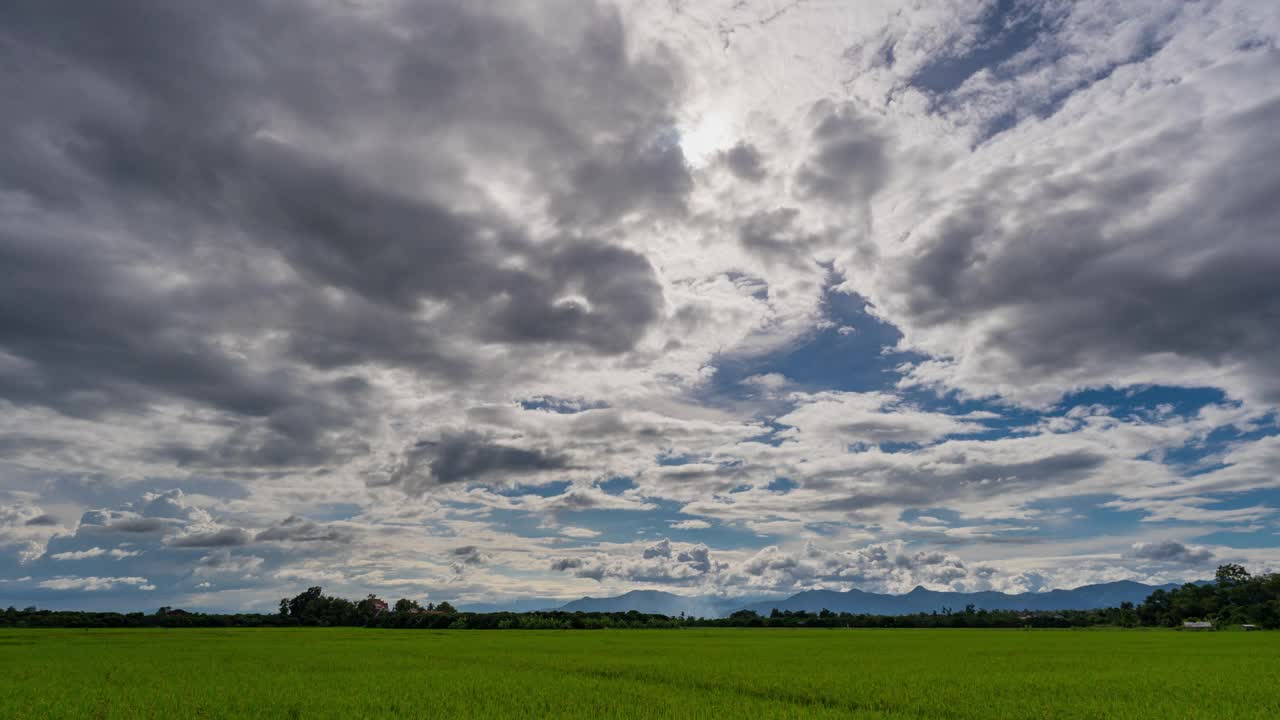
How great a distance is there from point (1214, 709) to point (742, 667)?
71.3 ft

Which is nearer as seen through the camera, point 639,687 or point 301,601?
point 639,687

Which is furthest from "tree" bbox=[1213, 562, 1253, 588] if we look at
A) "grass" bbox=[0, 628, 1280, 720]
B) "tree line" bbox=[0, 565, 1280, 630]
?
"grass" bbox=[0, 628, 1280, 720]

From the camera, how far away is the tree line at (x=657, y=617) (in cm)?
13225

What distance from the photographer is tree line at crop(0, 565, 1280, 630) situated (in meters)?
132

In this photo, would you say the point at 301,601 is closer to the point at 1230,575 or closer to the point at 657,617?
the point at 657,617

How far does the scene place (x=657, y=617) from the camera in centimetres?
16188

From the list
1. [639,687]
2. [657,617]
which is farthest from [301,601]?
[639,687]

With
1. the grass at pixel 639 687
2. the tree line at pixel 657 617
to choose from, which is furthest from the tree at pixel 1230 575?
the grass at pixel 639 687

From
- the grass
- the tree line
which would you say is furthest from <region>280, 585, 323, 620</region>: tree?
the grass

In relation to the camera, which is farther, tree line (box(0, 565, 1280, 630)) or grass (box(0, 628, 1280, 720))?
tree line (box(0, 565, 1280, 630))

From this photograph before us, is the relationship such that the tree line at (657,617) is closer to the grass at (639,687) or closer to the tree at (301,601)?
the tree at (301,601)

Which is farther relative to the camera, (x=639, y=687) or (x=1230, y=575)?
(x=1230, y=575)

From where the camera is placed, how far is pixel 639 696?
90.5ft

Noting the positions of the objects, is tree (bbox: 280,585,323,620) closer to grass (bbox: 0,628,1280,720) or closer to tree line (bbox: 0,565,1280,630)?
tree line (bbox: 0,565,1280,630)
